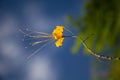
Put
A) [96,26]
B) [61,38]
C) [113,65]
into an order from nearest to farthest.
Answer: [61,38] → [113,65] → [96,26]

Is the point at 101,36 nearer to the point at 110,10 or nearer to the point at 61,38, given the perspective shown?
the point at 110,10

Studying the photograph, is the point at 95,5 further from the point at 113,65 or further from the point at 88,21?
the point at 113,65

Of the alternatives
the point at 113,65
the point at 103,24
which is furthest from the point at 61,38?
the point at 103,24

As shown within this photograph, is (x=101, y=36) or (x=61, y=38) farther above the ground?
(x=101, y=36)

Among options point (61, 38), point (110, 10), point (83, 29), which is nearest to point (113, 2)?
point (110, 10)

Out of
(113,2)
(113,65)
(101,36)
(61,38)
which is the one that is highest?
(113,2)

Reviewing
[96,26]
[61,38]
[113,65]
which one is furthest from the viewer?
[96,26]

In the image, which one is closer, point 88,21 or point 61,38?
point 61,38
